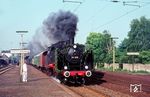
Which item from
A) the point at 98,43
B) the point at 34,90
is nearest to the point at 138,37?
the point at 98,43

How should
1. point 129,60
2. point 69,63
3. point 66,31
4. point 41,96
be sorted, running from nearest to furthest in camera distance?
point 41,96 < point 69,63 < point 66,31 < point 129,60

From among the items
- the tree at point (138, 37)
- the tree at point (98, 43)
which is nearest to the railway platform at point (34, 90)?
the tree at point (98, 43)

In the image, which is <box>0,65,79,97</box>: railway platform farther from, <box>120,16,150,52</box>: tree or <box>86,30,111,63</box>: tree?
<box>120,16,150,52</box>: tree

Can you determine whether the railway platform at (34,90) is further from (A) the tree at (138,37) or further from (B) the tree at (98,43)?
(A) the tree at (138,37)

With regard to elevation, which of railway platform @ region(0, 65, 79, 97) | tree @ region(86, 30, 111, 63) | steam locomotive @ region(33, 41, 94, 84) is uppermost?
tree @ region(86, 30, 111, 63)

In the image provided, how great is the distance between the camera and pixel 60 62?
28078mm

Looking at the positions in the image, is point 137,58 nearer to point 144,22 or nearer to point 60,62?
point 144,22

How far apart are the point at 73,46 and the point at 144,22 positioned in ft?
359

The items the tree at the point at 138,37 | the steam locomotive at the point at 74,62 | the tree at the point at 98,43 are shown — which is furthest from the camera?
the tree at the point at 138,37

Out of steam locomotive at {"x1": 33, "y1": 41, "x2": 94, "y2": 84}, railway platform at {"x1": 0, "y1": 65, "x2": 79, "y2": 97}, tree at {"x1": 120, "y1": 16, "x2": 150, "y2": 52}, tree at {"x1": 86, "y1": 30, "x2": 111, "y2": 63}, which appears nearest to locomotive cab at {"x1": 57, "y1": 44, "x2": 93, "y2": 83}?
steam locomotive at {"x1": 33, "y1": 41, "x2": 94, "y2": 84}

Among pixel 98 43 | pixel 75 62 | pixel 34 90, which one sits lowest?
pixel 34 90

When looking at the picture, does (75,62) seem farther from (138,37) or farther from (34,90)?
(138,37)

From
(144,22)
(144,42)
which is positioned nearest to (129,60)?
(144,42)

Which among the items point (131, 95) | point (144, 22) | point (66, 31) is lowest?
point (131, 95)
